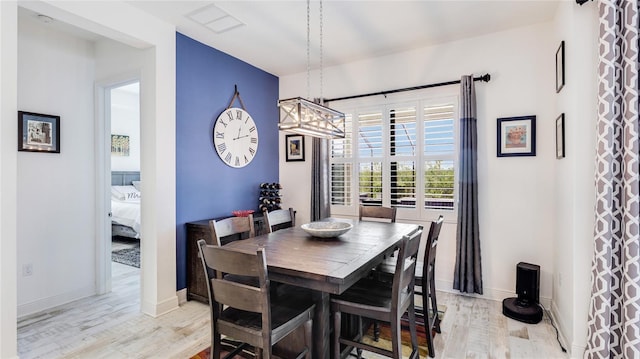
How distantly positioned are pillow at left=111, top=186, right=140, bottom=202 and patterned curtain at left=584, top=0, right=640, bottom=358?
7261mm

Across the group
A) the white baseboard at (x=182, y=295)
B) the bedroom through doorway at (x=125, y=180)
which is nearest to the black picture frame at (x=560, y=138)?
the white baseboard at (x=182, y=295)

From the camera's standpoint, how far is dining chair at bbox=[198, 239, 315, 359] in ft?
5.02

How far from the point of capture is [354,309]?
1882mm

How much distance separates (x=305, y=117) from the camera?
2.33m

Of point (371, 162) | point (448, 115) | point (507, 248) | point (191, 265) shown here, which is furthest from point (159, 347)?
point (448, 115)

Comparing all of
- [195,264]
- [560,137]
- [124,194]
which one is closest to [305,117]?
[195,264]

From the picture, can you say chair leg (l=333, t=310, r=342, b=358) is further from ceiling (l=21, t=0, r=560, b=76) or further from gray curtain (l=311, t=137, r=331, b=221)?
ceiling (l=21, t=0, r=560, b=76)

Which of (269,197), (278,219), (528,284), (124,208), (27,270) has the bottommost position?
(528,284)

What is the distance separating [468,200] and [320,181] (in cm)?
176

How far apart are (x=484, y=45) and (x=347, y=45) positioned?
4.76 feet

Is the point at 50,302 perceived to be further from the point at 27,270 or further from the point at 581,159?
the point at 581,159

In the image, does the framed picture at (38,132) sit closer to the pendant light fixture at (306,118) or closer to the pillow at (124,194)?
the pendant light fixture at (306,118)

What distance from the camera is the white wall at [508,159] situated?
122 inches

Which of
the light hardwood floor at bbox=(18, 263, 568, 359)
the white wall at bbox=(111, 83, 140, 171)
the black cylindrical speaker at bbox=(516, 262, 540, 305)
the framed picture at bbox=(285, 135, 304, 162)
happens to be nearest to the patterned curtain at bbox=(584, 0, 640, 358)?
the light hardwood floor at bbox=(18, 263, 568, 359)
